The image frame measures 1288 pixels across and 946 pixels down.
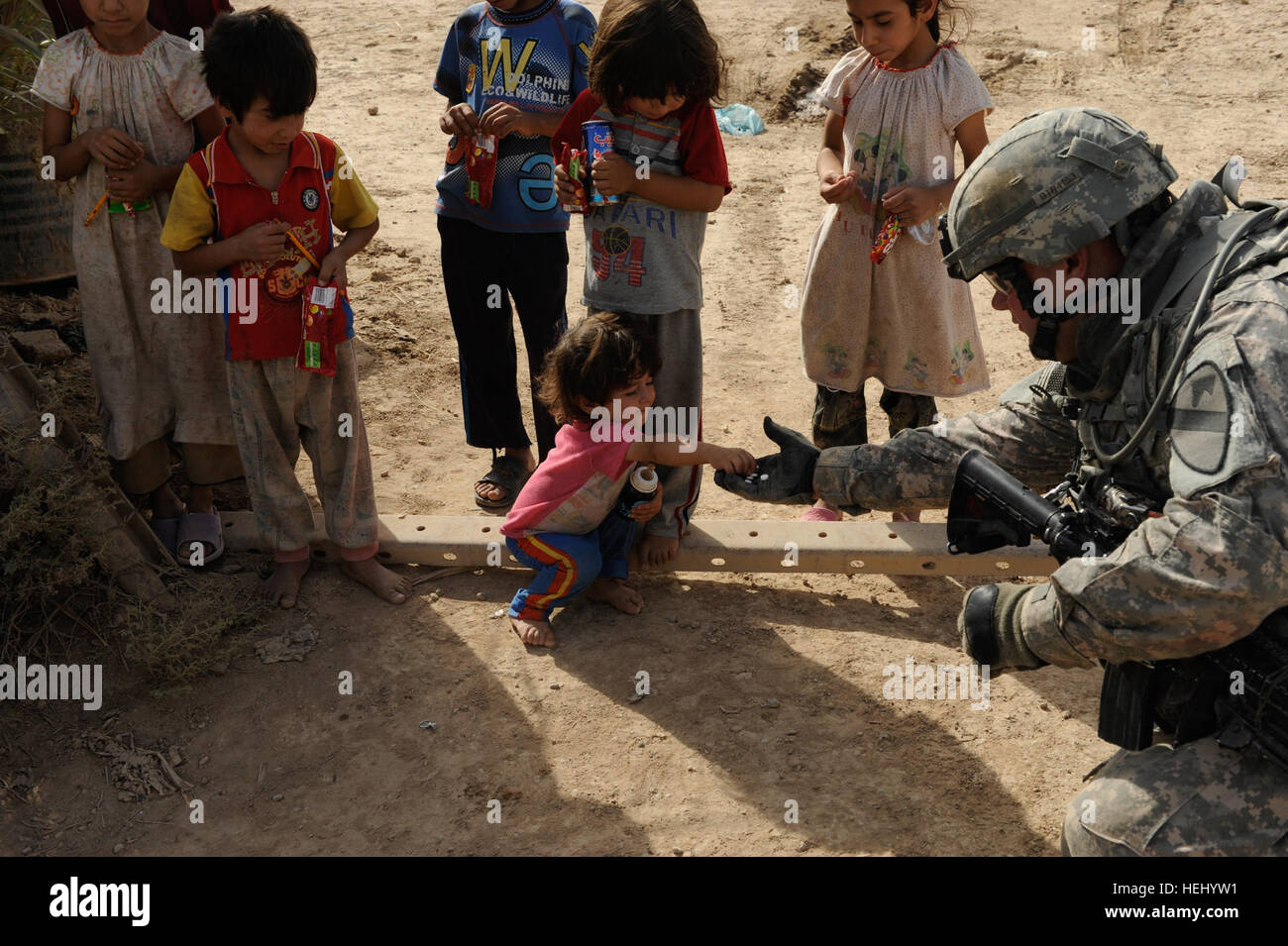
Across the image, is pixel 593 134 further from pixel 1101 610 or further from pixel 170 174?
pixel 1101 610

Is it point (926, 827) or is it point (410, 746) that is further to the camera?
point (410, 746)

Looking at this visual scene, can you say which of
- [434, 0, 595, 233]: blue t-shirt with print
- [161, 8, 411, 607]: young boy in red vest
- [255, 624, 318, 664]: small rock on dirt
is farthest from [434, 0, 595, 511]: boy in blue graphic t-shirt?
[255, 624, 318, 664]: small rock on dirt

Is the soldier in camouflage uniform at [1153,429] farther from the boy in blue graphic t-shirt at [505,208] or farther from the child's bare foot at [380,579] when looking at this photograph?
the child's bare foot at [380,579]

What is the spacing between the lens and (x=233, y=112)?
3.70m

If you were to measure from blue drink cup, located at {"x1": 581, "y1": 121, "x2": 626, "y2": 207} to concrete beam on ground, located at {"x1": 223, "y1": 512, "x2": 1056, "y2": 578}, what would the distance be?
1.19m

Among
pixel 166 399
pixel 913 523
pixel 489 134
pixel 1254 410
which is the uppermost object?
pixel 489 134

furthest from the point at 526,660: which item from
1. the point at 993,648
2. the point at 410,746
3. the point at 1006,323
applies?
the point at 1006,323

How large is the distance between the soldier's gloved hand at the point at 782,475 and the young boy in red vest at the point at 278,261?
4.14ft

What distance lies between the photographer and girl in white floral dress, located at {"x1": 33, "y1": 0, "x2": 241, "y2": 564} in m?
3.91

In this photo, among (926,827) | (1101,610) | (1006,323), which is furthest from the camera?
(1006,323)

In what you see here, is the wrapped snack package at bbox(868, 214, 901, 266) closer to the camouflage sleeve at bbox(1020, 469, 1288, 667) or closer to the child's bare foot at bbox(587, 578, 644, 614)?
the child's bare foot at bbox(587, 578, 644, 614)

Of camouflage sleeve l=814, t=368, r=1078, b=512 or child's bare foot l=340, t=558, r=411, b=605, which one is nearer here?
camouflage sleeve l=814, t=368, r=1078, b=512

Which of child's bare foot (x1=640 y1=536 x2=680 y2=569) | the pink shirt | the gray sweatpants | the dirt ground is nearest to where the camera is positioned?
the dirt ground

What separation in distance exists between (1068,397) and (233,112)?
255 cm
